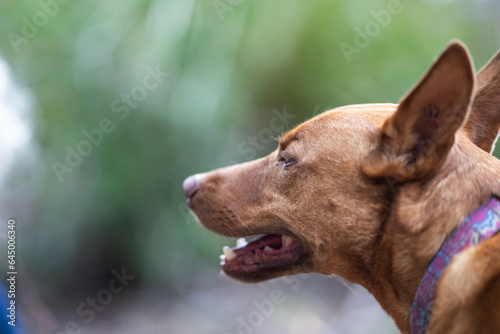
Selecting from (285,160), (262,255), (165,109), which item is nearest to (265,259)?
(262,255)

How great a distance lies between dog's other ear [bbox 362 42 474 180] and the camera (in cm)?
172

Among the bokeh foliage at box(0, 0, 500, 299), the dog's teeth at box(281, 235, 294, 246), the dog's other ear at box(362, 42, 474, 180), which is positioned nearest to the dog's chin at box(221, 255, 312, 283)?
the dog's teeth at box(281, 235, 294, 246)

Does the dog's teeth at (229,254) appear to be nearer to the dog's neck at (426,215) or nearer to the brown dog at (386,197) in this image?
the brown dog at (386,197)

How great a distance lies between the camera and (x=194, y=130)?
5203mm

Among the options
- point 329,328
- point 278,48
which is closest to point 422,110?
point 329,328

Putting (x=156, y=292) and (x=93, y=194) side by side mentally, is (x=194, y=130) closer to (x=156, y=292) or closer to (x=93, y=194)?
(x=93, y=194)

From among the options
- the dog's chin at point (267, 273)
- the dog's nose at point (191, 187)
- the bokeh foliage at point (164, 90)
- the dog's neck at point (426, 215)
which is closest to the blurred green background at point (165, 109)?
the bokeh foliage at point (164, 90)

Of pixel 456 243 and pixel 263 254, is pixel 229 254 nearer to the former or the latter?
pixel 263 254

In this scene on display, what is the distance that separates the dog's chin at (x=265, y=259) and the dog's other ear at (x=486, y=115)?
3.34 ft

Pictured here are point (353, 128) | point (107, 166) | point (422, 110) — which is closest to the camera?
point (422, 110)

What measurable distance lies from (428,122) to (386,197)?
365 mm

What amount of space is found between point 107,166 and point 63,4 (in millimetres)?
1880

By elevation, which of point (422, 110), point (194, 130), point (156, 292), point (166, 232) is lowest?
point (156, 292)

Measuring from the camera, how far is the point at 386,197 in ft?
6.77
